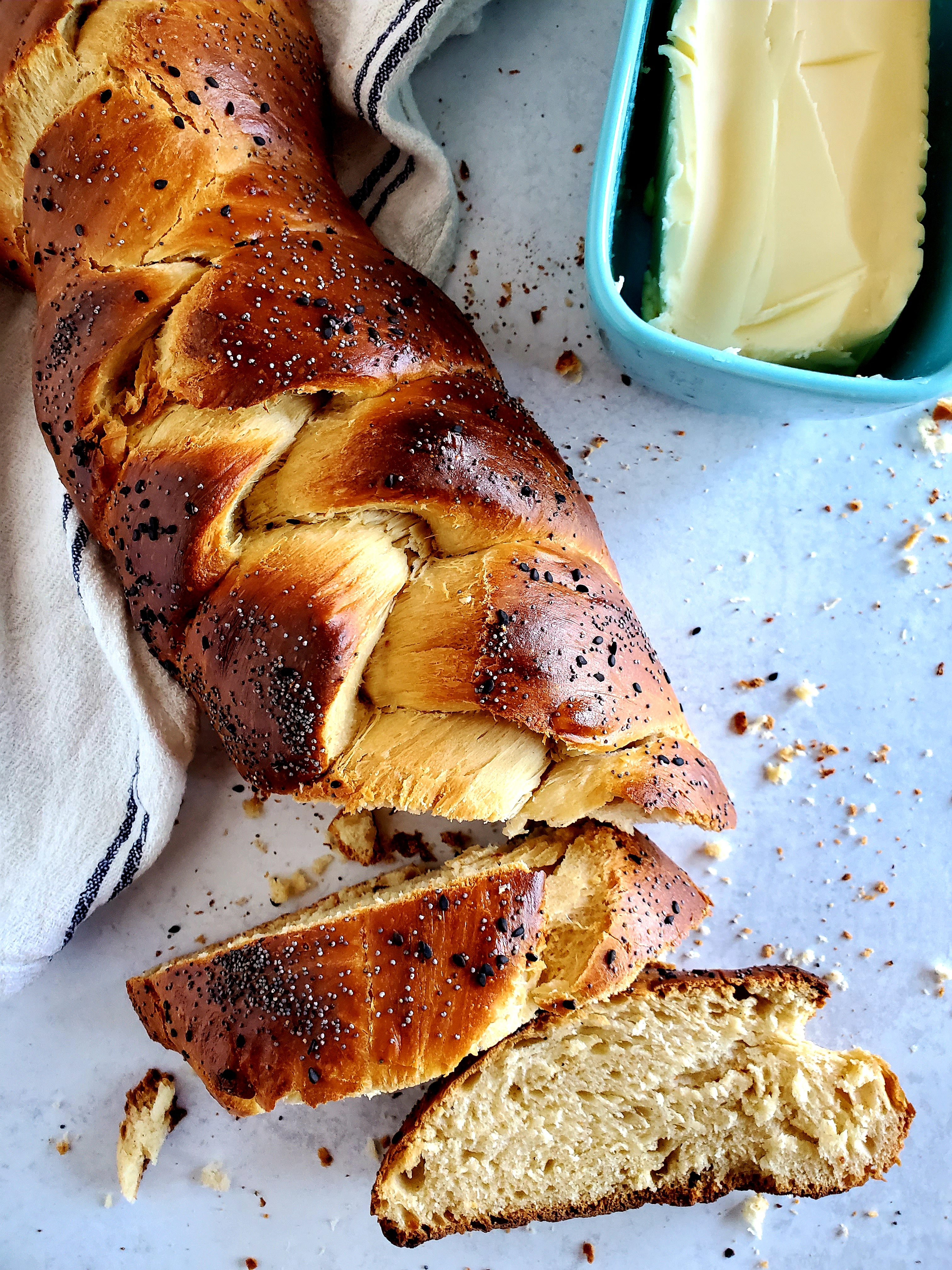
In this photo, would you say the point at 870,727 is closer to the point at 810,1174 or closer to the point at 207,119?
the point at 810,1174

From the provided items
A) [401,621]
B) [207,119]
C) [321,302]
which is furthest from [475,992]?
[207,119]

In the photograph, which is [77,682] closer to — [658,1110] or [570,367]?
[570,367]

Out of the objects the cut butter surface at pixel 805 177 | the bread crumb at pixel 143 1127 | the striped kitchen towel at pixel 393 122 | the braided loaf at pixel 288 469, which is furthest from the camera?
the bread crumb at pixel 143 1127

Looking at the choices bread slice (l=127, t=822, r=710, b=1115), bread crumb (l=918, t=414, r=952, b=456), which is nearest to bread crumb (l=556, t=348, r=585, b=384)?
bread crumb (l=918, t=414, r=952, b=456)

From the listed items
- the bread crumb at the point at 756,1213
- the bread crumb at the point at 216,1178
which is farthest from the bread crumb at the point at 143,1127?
the bread crumb at the point at 756,1213

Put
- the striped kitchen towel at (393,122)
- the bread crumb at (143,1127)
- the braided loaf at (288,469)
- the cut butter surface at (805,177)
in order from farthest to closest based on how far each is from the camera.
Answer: the bread crumb at (143,1127) < the striped kitchen towel at (393,122) < the cut butter surface at (805,177) < the braided loaf at (288,469)

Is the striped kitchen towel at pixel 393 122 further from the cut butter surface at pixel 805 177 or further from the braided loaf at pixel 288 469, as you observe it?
the cut butter surface at pixel 805 177

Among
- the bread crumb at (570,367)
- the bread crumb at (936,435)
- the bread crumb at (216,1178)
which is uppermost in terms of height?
the bread crumb at (570,367)
